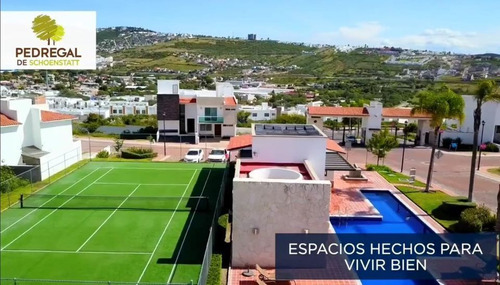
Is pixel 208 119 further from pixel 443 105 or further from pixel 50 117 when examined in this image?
pixel 443 105

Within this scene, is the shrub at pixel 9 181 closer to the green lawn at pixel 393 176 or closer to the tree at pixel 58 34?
the tree at pixel 58 34

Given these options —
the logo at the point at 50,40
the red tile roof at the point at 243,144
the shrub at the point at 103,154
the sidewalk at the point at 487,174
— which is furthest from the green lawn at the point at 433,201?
the shrub at the point at 103,154

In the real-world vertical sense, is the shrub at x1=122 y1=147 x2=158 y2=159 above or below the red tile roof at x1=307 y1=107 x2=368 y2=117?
below

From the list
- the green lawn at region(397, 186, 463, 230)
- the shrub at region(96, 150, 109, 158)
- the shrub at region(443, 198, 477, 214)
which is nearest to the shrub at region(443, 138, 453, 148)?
the green lawn at region(397, 186, 463, 230)

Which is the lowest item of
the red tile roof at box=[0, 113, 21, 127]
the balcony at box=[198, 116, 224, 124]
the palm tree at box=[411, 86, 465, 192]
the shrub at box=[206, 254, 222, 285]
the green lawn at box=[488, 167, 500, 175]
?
the shrub at box=[206, 254, 222, 285]

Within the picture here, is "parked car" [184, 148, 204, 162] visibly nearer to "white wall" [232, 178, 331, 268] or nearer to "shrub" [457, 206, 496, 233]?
"white wall" [232, 178, 331, 268]

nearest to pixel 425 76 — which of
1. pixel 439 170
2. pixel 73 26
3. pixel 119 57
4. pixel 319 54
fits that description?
pixel 319 54

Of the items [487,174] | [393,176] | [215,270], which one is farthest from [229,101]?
[215,270]
